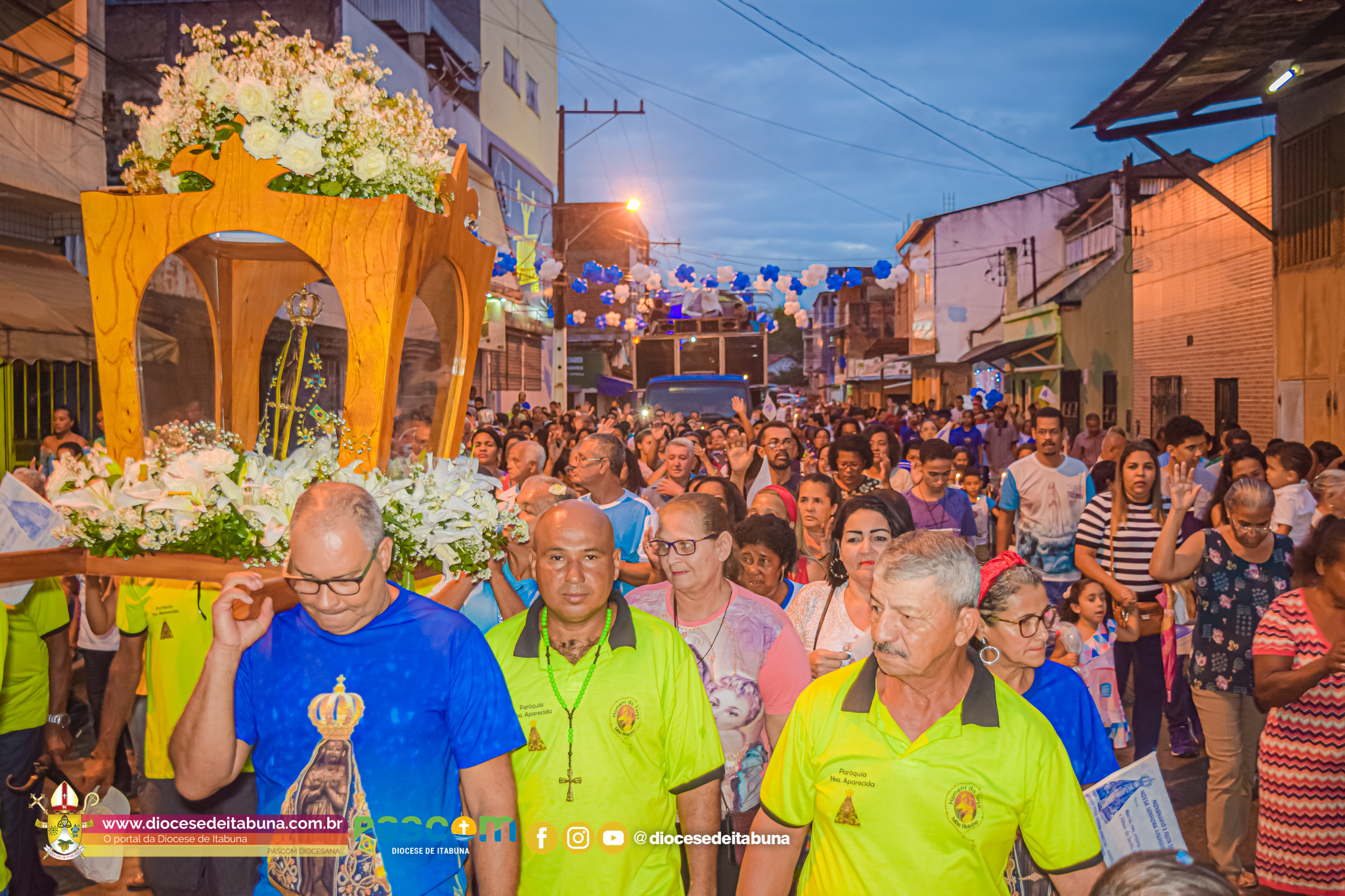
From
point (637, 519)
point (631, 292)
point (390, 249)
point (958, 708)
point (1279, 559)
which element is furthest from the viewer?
point (631, 292)

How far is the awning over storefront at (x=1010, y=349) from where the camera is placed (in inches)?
1141

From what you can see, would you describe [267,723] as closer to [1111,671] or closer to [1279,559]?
[1111,671]

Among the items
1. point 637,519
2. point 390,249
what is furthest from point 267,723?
point 637,519

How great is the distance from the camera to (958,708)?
9.04 ft

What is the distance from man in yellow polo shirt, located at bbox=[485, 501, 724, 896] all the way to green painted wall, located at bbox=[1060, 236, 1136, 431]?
21.5 metres

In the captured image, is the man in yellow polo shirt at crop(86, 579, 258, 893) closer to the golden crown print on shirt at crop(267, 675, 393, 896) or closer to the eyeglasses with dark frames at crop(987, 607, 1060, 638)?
the golden crown print on shirt at crop(267, 675, 393, 896)

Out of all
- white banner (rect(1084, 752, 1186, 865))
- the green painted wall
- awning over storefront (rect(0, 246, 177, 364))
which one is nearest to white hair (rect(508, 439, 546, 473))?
white banner (rect(1084, 752, 1186, 865))

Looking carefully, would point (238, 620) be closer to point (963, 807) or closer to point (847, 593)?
point (963, 807)

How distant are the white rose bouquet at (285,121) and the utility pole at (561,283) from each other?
69.8ft

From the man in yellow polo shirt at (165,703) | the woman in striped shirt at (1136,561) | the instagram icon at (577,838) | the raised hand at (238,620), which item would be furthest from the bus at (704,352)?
the raised hand at (238,620)

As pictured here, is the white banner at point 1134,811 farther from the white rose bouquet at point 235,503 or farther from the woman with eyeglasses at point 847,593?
the white rose bouquet at point 235,503

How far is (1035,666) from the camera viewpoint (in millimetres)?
3582

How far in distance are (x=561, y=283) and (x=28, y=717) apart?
71.6 ft

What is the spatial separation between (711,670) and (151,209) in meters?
2.62
